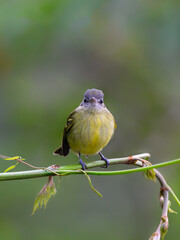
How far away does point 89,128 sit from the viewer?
3.60 metres

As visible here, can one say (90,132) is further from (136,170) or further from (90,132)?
(136,170)

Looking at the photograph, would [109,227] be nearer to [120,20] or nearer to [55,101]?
[55,101]

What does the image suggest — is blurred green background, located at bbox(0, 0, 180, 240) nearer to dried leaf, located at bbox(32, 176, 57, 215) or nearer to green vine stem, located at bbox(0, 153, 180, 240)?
green vine stem, located at bbox(0, 153, 180, 240)

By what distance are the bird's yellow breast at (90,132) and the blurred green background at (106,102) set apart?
40.9 inches

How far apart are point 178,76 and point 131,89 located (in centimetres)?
61

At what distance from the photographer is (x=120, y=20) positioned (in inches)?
185

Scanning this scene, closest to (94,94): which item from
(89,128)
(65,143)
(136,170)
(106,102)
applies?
(89,128)

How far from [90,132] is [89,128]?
0.16 ft

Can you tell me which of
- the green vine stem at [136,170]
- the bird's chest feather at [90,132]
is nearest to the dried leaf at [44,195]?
the green vine stem at [136,170]

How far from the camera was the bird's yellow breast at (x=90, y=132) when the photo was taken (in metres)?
3.50

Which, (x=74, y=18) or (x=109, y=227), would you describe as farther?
(x=109, y=227)

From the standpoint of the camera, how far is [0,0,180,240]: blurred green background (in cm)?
449

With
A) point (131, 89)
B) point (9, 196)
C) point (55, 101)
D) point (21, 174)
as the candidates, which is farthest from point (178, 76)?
point (21, 174)

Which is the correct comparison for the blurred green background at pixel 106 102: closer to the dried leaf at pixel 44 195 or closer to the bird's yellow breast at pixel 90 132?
the bird's yellow breast at pixel 90 132
